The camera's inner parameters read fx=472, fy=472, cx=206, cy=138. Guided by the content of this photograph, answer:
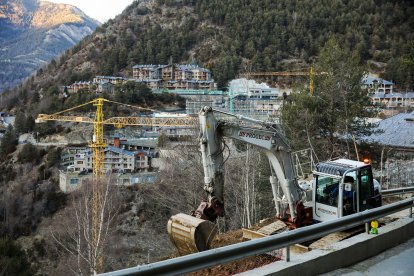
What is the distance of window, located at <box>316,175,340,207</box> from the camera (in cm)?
790

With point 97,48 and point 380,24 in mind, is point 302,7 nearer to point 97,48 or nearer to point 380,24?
point 380,24

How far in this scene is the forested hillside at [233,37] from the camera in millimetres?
96188

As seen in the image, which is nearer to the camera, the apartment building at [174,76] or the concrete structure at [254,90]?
the concrete structure at [254,90]

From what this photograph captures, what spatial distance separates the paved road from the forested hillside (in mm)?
86479

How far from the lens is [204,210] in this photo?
22.8 ft

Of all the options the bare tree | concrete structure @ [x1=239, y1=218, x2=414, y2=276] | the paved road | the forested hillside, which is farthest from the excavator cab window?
the forested hillside

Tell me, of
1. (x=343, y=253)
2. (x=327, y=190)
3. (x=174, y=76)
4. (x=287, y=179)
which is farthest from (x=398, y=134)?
(x=174, y=76)

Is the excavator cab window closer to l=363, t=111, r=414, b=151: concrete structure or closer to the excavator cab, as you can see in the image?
the excavator cab

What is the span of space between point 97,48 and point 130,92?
3972cm

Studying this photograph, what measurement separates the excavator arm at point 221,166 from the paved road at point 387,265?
76.4 inches

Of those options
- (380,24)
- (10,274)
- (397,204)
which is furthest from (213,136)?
(380,24)

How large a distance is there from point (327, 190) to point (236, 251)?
468 cm

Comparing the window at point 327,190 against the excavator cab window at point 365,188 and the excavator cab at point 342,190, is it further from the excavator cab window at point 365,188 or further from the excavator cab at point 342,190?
the excavator cab window at point 365,188

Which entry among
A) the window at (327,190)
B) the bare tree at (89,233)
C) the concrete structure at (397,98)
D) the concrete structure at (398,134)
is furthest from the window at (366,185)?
the concrete structure at (397,98)
